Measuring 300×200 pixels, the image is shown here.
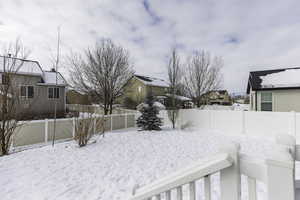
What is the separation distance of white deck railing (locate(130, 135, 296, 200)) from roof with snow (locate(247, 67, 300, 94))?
10.6 m

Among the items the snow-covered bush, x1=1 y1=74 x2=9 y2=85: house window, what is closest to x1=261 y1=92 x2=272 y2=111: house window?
the snow-covered bush

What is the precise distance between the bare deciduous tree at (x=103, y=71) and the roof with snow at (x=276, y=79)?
942 cm

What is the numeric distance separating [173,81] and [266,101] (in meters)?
5.89

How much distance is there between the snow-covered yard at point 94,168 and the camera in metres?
3.18

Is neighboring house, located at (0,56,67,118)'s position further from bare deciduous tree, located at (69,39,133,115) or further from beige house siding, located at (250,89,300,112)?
beige house siding, located at (250,89,300,112)

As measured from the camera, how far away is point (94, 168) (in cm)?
425

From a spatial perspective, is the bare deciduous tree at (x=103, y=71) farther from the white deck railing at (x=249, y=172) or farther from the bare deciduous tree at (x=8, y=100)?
the white deck railing at (x=249, y=172)

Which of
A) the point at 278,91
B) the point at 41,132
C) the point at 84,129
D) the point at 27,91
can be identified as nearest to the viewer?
the point at 84,129

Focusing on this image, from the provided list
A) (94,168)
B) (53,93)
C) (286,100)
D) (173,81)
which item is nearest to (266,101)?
(286,100)

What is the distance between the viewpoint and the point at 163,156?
512 centimetres

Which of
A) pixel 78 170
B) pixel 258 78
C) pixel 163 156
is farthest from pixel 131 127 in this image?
pixel 258 78

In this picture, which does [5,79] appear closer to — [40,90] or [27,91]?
[27,91]

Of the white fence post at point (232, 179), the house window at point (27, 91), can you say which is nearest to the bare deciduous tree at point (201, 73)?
the white fence post at point (232, 179)

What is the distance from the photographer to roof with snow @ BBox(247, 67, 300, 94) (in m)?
8.98
